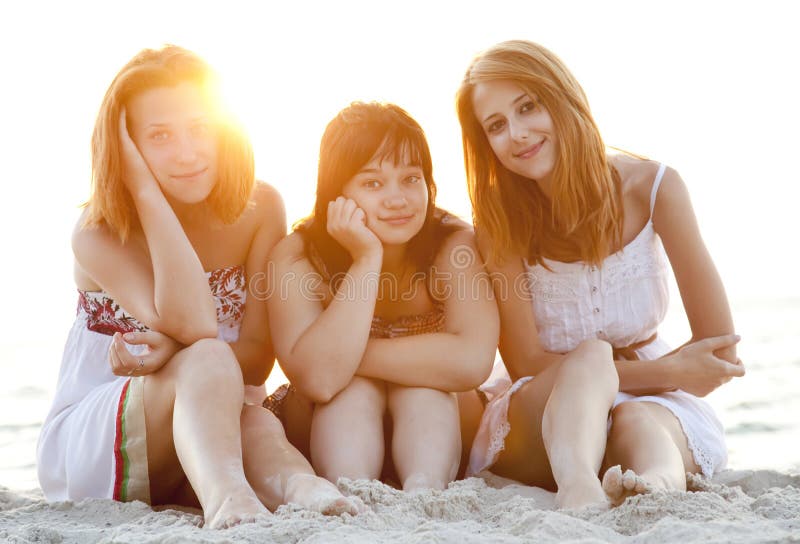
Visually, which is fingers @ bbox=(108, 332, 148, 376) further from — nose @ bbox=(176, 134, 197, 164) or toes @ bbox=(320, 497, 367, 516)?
toes @ bbox=(320, 497, 367, 516)

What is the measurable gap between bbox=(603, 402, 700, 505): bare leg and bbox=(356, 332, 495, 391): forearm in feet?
1.48

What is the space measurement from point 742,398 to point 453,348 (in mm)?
3064

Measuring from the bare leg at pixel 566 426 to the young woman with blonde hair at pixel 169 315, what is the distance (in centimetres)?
62

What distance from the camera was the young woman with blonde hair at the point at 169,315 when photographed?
2381 millimetres

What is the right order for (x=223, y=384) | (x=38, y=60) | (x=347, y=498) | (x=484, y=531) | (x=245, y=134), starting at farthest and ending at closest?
1. (x=38, y=60)
2. (x=245, y=134)
3. (x=223, y=384)
4. (x=347, y=498)
5. (x=484, y=531)

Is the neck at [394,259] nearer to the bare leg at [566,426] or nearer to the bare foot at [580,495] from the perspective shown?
the bare leg at [566,426]

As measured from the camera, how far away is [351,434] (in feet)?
8.58

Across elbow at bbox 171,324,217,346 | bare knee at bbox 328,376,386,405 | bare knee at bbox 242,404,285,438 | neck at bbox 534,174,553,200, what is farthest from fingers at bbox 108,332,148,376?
neck at bbox 534,174,553,200

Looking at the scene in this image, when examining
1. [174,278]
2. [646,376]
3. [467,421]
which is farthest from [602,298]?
[174,278]

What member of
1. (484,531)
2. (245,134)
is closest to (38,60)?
(245,134)

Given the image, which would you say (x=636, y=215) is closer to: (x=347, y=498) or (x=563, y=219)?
(x=563, y=219)

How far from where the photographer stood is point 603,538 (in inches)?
72.3

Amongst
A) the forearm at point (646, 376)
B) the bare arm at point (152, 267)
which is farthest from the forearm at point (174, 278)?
the forearm at point (646, 376)

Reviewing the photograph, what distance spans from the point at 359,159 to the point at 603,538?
60.9 inches
